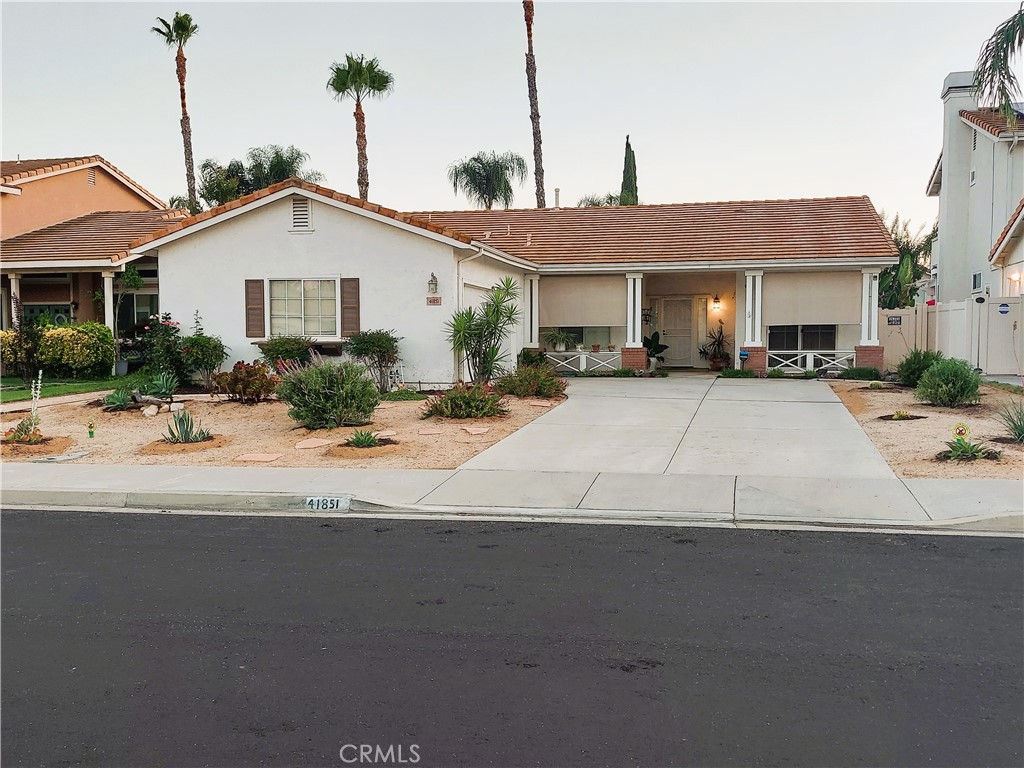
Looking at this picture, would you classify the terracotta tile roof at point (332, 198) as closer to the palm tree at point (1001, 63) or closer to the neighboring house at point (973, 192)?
the palm tree at point (1001, 63)

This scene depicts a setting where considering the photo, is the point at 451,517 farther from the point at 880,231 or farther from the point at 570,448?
the point at 880,231

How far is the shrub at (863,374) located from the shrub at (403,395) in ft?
36.2

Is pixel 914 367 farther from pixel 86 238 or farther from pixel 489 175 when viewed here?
pixel 489 175

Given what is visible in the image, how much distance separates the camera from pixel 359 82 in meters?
34.0

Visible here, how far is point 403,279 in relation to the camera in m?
18.7

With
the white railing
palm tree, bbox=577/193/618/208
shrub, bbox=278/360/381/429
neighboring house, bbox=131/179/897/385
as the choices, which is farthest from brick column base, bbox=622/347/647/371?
palm tree, bbox=577/193/618/208

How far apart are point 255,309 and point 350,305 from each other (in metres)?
2.15

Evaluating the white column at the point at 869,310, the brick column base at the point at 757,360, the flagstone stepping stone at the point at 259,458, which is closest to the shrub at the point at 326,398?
the flagstone stepping stone at the point at 259,458

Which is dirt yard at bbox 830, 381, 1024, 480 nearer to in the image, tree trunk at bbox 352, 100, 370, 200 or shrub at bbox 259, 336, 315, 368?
shrub at bbox 259, 336, 315, 368

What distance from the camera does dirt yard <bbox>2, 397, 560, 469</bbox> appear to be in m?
11.7

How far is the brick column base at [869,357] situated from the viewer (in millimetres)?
22422

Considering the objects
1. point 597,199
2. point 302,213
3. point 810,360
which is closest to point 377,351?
point 302,213

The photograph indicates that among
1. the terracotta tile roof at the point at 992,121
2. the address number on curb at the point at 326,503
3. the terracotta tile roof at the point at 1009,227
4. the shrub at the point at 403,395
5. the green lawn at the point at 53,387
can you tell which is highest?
the terracotta tile roof at the point at 992,121

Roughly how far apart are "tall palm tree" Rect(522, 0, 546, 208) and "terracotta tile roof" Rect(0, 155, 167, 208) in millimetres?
16579
